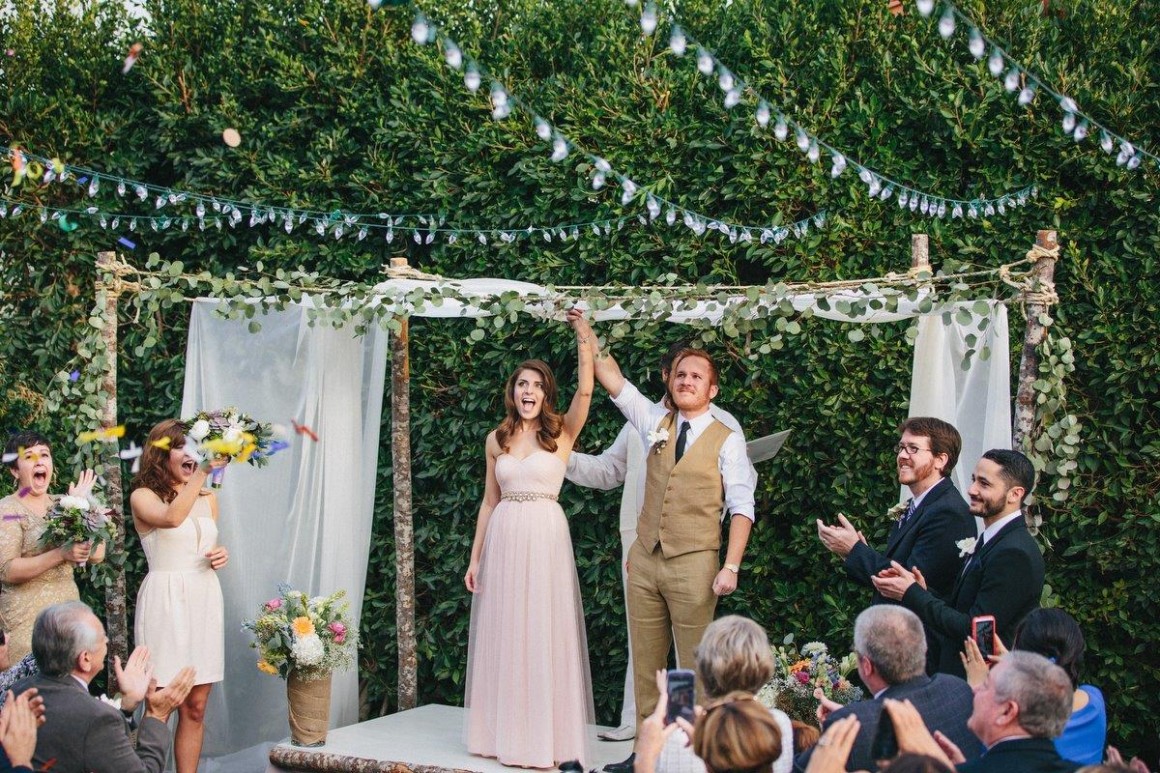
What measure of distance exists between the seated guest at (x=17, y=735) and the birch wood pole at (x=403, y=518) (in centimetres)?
272

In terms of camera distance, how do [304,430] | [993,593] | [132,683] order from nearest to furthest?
1. [132,683]
2. [993,593]
3. [304,430]

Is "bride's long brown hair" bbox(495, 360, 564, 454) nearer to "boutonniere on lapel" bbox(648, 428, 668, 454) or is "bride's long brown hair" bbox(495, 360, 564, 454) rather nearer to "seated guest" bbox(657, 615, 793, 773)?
"boutonniere on lapel" bbox(648, 428, 668, 454)

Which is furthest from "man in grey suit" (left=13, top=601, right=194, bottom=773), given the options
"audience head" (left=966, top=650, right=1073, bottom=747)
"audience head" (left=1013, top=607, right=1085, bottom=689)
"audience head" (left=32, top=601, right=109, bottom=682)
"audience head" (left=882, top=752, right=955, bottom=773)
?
"audience head" (left=1013, top=607, right=1085, bottom=689)

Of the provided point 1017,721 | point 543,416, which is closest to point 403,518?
point 543,416

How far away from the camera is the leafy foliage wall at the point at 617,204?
16.8 feet

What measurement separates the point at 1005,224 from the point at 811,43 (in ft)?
3.72

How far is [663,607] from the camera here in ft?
16.9

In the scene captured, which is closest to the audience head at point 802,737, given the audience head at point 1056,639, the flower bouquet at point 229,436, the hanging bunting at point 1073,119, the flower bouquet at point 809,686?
the audience head at point 1056,639

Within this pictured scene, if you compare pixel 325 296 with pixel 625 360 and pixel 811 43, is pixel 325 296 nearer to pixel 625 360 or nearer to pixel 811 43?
pixel 625 360

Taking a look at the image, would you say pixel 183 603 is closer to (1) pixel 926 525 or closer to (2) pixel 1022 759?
(1) pixel 926 525

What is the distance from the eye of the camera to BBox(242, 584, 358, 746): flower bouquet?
5320 mm

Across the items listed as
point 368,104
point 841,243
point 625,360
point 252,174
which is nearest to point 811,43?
point 841,243

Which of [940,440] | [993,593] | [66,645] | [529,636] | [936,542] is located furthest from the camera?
[529,636]

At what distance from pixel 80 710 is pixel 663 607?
237 cm
